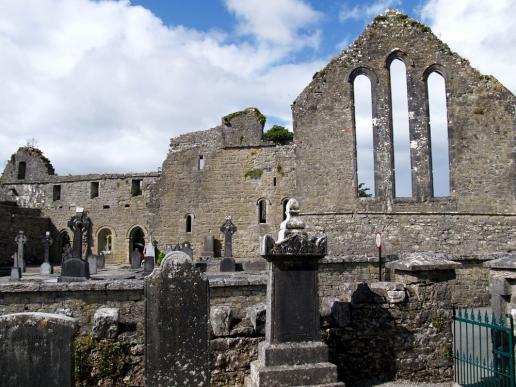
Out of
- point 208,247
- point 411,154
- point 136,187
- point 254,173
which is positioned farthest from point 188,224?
point 411,154

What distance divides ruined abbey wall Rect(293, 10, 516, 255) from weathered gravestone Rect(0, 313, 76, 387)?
523 inches

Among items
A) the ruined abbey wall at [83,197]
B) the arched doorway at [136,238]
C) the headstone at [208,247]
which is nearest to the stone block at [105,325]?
the headstone at [208,247]

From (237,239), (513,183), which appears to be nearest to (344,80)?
(513,183)

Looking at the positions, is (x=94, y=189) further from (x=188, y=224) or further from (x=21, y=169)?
(x=188, y=224)

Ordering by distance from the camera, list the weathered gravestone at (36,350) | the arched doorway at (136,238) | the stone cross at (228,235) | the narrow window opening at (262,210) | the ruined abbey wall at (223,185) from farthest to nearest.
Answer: the arched doorway at (136,238), the narrow window opening at (262,210), the ruined abbey wall at (223,185), the stone cross at (228,235), the weathered gravestone at (36,350)

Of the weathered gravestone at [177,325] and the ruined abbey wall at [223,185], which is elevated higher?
the ruined abbey wall at [223,185]

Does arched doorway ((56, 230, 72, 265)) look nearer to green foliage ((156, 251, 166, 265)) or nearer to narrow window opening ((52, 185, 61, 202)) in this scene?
narrow window opening ((52, 185, 61, 202))

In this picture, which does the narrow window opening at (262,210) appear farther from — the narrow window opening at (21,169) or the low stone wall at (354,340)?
the narrow window opening at (21,169)

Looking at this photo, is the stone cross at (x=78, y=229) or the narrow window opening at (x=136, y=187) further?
the narrow window opening at (x=136, y=187)

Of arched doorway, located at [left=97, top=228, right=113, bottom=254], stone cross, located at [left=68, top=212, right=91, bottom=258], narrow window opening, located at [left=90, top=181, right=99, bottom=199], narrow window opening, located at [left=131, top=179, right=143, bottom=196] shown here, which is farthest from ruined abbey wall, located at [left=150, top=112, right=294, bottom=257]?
narrow window opening, located at [left=90, top=181, right=99, bottom=199]

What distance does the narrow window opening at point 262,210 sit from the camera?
21.2 m

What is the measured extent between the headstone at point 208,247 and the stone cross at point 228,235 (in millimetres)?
1673

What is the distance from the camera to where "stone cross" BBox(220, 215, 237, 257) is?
18.6 meters

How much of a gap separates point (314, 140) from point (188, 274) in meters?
13.5
